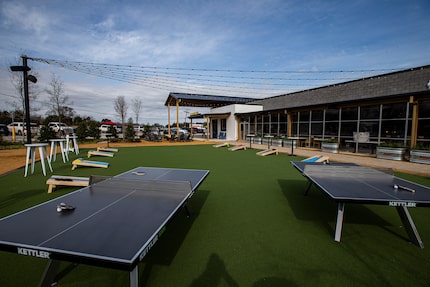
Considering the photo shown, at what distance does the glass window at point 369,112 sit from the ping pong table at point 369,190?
10.3 metres

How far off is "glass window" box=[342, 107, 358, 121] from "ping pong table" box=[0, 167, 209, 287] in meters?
14.0

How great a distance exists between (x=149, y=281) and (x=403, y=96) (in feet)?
44.1

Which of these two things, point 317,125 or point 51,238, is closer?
point 51,238

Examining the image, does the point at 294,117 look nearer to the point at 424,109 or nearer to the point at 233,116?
the point at 424,109

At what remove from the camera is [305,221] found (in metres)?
3.69

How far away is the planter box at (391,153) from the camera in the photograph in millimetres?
9969

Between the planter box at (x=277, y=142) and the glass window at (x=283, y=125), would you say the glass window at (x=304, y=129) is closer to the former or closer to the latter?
the glass window at (x=283, y=125)

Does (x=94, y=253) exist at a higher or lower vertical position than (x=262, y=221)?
higher

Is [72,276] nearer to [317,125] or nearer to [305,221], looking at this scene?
[305,221]

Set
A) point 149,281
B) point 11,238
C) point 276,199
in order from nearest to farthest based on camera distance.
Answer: point 11,238 → point 149,281 → point 276,199

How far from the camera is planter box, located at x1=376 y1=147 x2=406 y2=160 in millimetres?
9969

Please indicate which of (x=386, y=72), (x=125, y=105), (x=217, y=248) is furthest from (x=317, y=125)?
(x=125, y=105)

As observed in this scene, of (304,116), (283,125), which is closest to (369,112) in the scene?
(304,116)

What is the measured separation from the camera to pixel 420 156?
9.16 m
